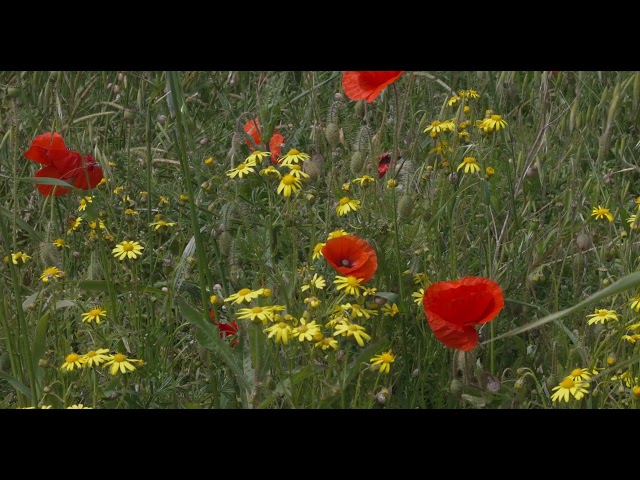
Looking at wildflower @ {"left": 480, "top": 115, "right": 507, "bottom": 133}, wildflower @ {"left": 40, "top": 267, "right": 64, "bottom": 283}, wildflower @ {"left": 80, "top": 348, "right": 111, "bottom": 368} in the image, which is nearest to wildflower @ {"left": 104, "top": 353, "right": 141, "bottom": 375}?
wildflower @ {"left": 80, "top": 348, "right": 111, "bottom": 368}

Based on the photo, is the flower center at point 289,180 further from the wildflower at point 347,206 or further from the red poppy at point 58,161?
the red poppy at point 58,161

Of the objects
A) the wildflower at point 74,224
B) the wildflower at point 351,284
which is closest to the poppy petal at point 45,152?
→ the wildflower at point 74,224

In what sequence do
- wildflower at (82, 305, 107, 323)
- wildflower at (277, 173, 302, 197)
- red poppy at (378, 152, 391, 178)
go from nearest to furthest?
wildflower at (82, 305, 107, 323), wildflower at (277, 173, 302, 197), red poppy at (378, 152, 391, 178)

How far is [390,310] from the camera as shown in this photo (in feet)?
5.90

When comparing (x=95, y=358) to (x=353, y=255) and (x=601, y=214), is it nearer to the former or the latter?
(x=353, y=255)

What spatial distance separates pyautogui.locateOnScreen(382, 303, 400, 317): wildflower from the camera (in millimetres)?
1785

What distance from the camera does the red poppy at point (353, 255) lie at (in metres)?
1.70

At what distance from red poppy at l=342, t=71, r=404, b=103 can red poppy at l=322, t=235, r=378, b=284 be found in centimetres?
33

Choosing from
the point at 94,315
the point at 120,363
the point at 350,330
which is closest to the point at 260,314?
the point at 350,330

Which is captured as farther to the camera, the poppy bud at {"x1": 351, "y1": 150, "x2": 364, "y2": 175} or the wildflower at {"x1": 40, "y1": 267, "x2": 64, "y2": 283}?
the poppy bud at {"x1": 351, "y1": 150, "x2": 364, "y2": 175}

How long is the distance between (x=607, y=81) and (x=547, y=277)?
890 mm

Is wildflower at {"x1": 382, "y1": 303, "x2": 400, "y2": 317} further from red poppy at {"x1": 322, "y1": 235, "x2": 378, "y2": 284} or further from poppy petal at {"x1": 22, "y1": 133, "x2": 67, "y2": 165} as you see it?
poppy petal at {"x1": 22, "y1": 133, "x2": 67, "y2": 165}

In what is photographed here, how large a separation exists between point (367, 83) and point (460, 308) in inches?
23.1

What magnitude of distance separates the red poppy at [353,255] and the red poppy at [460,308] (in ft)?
0.42
